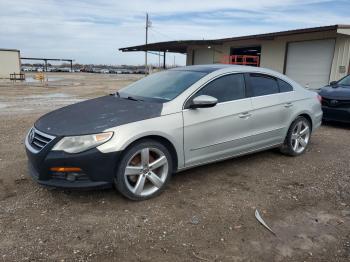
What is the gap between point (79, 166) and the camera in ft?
10.9

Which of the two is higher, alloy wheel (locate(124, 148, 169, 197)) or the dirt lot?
alloy wheel (locate(124, 148, 169, 197))

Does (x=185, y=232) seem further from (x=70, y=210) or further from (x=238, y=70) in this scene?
(x=238, y=70)

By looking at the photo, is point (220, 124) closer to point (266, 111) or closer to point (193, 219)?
point (266, 111)

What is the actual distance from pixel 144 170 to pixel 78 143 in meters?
0.81

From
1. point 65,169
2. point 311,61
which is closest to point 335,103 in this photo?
point 65,169

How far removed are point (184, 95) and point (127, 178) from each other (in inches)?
49.6

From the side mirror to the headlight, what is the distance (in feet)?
4.03

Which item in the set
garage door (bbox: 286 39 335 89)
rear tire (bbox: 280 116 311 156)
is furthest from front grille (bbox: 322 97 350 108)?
garage door (bbox: 286 39 335 89)

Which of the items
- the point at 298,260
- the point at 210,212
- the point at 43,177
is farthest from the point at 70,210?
the point at 298,260

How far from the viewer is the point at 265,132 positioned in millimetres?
4941

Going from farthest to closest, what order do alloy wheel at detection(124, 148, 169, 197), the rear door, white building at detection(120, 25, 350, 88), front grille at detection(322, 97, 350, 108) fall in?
white building at detection(120, 25, 350, 88), front grille at detection(322, 97, 350, 108), the rear door, alloy wheel at detection(124, 148, 169, 197)

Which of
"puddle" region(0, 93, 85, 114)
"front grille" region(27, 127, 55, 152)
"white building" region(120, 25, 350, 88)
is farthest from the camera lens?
"white building" region(120, 25, 350, 88)

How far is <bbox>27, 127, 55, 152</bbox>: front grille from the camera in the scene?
3.46m

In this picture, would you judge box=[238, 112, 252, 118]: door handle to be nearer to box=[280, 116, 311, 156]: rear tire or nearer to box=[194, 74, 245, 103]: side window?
box=[194, 74, 245, 103]: side window
